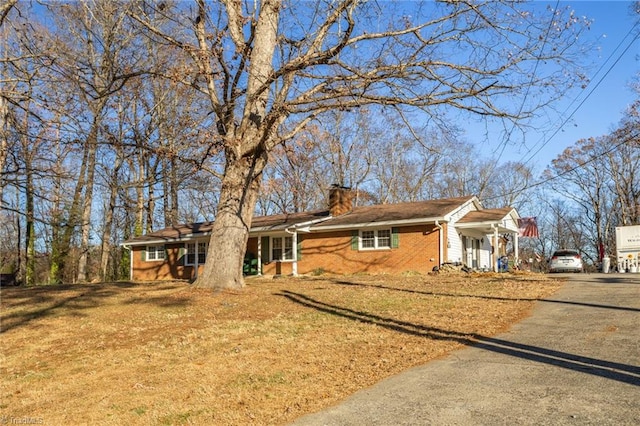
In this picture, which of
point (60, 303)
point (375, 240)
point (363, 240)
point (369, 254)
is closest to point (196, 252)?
point (363, 240)

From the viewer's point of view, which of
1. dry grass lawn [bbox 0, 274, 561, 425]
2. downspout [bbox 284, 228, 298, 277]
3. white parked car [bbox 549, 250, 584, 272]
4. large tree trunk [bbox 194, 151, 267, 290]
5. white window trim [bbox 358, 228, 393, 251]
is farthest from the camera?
white parked car [bbox 549, 250, 584, 272]

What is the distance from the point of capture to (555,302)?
11.9 meters

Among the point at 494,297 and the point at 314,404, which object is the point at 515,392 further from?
the point at 494,297

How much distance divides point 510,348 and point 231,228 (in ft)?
26.2

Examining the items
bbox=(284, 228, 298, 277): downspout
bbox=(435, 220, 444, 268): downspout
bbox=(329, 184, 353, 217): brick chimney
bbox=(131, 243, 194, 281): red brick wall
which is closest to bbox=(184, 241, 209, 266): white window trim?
bbox=(131, 243, 194, 281): red brick wall

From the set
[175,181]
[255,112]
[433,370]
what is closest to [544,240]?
[175,181]

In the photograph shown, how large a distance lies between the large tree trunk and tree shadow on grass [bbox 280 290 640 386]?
→ 2667mm

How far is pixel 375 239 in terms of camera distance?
23.8 metres

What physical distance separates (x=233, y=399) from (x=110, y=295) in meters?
9.15

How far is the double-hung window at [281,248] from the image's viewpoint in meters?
26.3

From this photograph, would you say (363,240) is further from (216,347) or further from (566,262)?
(216,347)

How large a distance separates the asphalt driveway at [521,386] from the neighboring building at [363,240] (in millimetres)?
13928

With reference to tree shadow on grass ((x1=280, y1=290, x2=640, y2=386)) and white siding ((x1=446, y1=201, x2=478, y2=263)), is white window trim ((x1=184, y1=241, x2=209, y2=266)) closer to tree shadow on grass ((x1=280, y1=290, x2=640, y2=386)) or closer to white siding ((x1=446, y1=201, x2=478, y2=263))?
white siding ((x1=446, y1=201, x2=478, y2=263))

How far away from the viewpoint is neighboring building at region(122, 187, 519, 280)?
74.0ft
